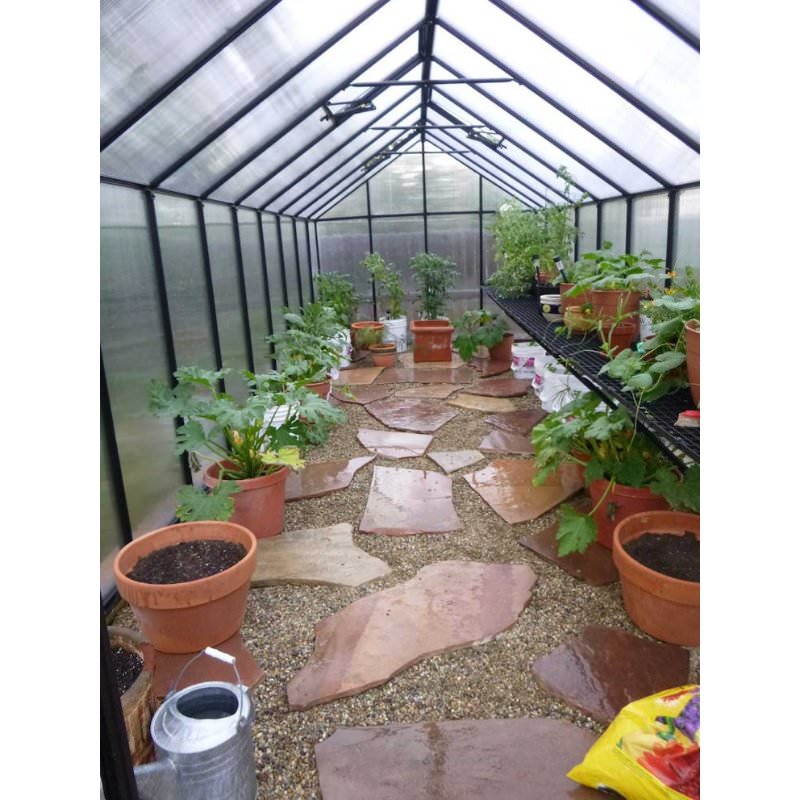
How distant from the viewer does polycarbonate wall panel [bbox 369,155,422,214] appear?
7863 millimetres

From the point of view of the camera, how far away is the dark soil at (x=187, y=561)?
7.22ft

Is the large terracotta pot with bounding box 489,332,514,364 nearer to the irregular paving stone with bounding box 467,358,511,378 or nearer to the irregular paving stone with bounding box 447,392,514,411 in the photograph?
the irregular paving stone with bounding box 467,358,511,378

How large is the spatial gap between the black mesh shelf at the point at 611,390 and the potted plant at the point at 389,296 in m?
3.34

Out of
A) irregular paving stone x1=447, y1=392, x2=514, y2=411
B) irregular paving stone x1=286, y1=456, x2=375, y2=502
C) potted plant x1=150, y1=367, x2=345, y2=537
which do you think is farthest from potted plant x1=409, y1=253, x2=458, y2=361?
potted plant x1=150, y1=367, x2=345, y2=537

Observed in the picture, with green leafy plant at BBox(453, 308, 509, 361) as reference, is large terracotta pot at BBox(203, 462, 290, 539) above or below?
below

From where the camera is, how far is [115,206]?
8.70ft

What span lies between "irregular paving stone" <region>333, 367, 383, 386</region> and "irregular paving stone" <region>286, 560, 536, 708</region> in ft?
12.3

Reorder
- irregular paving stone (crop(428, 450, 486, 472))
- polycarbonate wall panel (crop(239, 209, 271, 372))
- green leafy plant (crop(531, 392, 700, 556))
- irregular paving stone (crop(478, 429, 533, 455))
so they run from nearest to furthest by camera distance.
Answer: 1. green leafy plant (crop(531, 392, 700, 556))
2. irregular paving stone (crop(428, 450, 486, 472))
3. irregular paving stone (crop(478, 429, 533, 455))
4. polycarbonate wall panel (crop(239, 209, 271, 372))

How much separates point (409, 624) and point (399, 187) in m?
6.72

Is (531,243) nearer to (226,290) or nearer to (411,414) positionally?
(411,414)

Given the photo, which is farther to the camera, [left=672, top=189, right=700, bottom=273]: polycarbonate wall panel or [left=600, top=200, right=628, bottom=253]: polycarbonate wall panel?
[left=600, top=200, right=628, bottom=253]: polycarbonate wall panel

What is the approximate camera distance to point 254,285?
5227 mm

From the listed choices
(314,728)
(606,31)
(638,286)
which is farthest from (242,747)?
(606,31)
